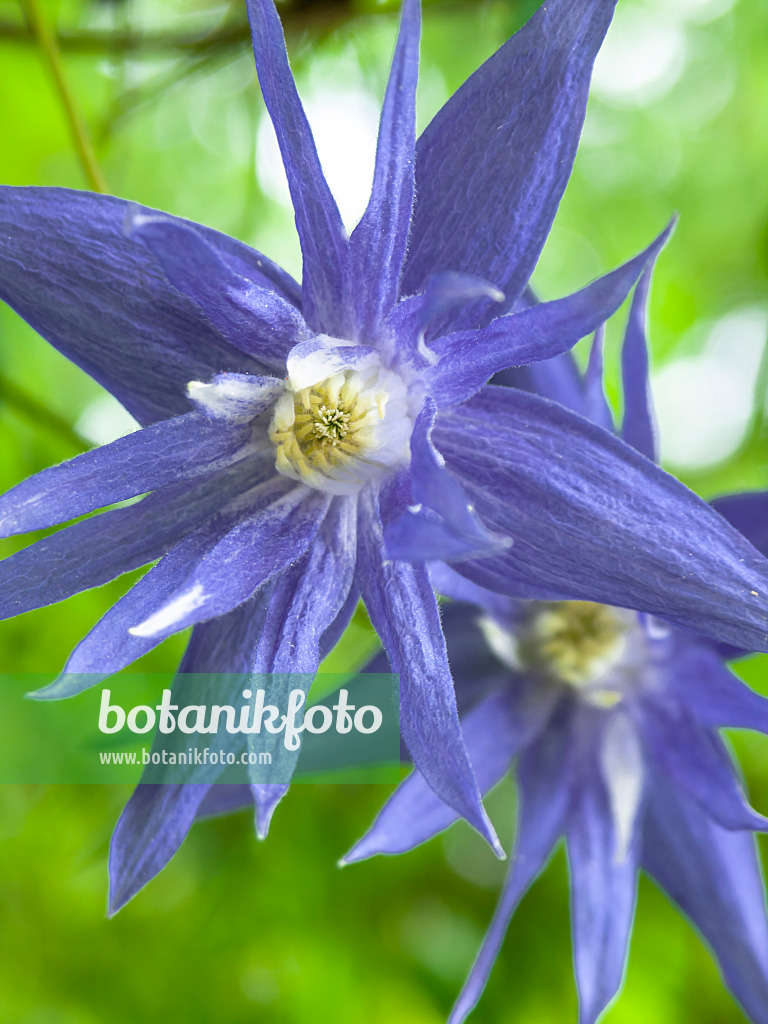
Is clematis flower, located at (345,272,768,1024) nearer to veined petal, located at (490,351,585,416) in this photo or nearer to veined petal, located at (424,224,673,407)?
veined petal, located at (490,351,585,416)

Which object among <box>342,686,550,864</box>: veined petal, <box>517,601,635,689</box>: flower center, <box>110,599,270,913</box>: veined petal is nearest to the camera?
<box>110,599,270,913</box>: veined petal

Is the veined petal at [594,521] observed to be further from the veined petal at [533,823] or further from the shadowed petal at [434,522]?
the veined petal at [533,823]

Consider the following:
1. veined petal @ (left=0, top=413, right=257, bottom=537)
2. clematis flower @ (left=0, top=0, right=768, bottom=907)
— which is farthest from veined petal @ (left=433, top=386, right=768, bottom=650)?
veined petal @ (left=0, top=413, right=257, bottom=537)

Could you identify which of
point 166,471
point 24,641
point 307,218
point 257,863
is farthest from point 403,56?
point 257,863

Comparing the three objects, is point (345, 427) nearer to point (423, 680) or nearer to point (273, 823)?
point (423, 680)

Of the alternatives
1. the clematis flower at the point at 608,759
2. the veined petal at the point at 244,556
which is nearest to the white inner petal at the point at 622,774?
the clematis flower at the point at 608,759
